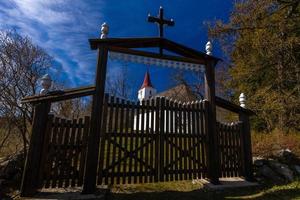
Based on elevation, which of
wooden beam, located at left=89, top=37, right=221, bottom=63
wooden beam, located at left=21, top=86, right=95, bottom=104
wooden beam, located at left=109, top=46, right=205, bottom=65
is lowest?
wooden beam, located at left=21, top=86, right=95, bottom=104

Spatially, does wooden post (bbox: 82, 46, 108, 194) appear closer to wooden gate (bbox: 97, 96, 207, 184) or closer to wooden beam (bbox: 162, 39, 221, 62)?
wooden gate (bbox: 97, 96, 207, 184)

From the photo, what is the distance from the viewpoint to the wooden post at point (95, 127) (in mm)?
5442

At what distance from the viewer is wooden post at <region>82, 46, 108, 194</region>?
5442mm

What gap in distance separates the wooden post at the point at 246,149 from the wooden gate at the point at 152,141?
1.35 m

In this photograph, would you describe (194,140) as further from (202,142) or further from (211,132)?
(211,132)

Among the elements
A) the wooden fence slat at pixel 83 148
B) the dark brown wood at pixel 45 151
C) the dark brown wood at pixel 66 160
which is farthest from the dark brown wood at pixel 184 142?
the dark brown wood at pixel 45 151

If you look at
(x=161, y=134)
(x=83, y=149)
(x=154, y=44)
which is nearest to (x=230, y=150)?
(x=161, y=134)

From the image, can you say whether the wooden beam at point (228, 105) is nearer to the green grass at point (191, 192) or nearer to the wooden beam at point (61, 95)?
the green grass at point (191, 192)

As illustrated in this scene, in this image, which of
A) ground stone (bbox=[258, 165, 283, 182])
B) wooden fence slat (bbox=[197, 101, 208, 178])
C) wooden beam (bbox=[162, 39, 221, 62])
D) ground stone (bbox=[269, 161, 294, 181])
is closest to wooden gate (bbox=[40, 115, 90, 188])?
wooden fence slat (bbox=[197, 101, 208, 178])

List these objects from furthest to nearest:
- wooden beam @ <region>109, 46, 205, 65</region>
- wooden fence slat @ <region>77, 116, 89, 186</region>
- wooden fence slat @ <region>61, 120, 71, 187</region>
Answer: wooden beam @ <region>109, 46, 205, 65</region>, wooden fence slat @ <region>77, 116, 89, 186</region>, wooden fence slat @ <region>61, 120, 71, 187</region>

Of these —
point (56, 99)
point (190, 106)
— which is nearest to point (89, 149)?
point (56, 99)

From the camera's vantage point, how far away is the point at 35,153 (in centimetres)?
511

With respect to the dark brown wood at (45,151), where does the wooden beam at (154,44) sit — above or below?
above

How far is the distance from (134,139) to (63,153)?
1601 mm
